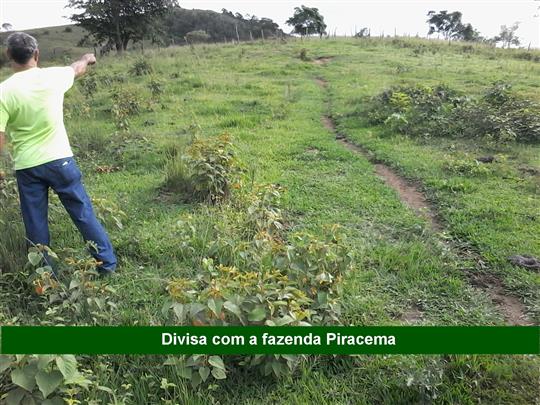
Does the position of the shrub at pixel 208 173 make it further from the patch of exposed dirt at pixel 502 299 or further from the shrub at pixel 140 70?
the shrub at pixel 140 70

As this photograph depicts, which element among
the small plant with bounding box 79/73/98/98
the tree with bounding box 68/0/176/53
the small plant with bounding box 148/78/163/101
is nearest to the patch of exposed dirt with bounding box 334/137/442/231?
the small plant with bounding box 148/78/163/101

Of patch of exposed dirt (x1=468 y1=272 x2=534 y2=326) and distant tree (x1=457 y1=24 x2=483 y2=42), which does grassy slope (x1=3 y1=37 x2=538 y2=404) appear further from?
distant tree (x1=457 y1=24 x2=483 y2=42)

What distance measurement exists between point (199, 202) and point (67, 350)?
3.05 m

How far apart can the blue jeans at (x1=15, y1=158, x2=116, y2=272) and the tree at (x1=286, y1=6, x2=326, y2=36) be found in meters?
39.3

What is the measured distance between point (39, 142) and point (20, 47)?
760 millimetres

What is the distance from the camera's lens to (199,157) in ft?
17.4

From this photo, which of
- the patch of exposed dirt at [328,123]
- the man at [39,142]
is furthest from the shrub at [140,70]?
the man at [39,142]

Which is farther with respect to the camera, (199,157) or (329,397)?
(199,157)

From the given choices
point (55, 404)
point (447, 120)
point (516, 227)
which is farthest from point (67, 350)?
point (447, 120)

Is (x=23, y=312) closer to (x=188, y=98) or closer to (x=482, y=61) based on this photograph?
(x=188, y=98)

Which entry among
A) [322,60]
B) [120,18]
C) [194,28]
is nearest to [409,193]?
[322,60]

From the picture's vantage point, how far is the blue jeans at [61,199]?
3639mm

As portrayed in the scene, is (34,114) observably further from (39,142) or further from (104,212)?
(104,212)

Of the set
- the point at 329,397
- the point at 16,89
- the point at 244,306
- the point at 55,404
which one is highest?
the point at 16,89
